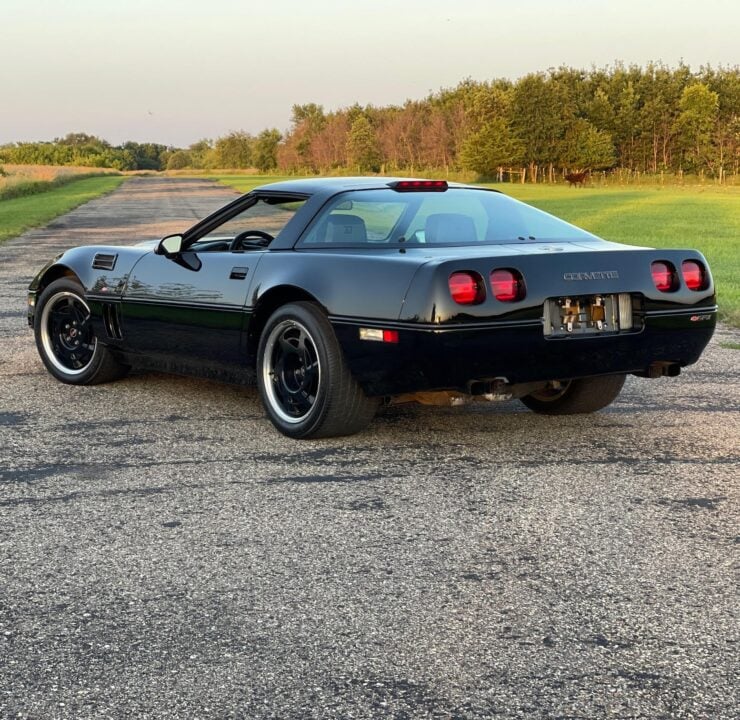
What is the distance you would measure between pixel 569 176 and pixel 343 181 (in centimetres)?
7331

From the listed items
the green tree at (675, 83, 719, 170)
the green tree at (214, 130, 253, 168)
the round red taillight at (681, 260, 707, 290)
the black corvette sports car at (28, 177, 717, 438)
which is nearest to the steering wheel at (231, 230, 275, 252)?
the black corvette sports car at (28, 177, 717, 438)

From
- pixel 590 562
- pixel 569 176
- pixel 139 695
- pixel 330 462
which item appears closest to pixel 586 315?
pixel 330 462

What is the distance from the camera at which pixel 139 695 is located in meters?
2.70

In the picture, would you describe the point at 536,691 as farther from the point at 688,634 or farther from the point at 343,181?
the point at 343,181

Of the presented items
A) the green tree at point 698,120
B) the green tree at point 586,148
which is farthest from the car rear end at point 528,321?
the green tree at point 698,120

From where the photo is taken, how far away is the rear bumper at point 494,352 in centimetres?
486

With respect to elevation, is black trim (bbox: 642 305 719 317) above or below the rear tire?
above

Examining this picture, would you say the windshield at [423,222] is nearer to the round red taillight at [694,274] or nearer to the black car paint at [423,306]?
the black car paint at [423,306]

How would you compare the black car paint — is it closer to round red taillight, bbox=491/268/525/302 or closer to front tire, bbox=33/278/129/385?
round red taillight, bbox=491/268/525/302

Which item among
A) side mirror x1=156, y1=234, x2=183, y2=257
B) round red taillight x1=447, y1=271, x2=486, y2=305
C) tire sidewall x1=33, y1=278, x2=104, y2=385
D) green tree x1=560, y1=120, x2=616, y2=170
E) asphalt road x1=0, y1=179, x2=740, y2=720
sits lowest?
asphalt road x1=0, y1=179, x2=740, y2=720

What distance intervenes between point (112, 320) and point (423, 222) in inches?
86.3

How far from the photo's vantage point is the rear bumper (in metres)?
4.86

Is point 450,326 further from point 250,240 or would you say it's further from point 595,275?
point 250,240

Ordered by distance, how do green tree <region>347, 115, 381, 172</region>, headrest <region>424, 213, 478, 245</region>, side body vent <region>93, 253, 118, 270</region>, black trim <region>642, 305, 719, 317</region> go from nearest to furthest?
black trim <region>642, 305, 719, 317</region>
headrest <region>424, 213, 478, 245</region>
side body vent <region>93, 253, 118, 270</region>
green tree <region>347, 115, 381, 172</region>
